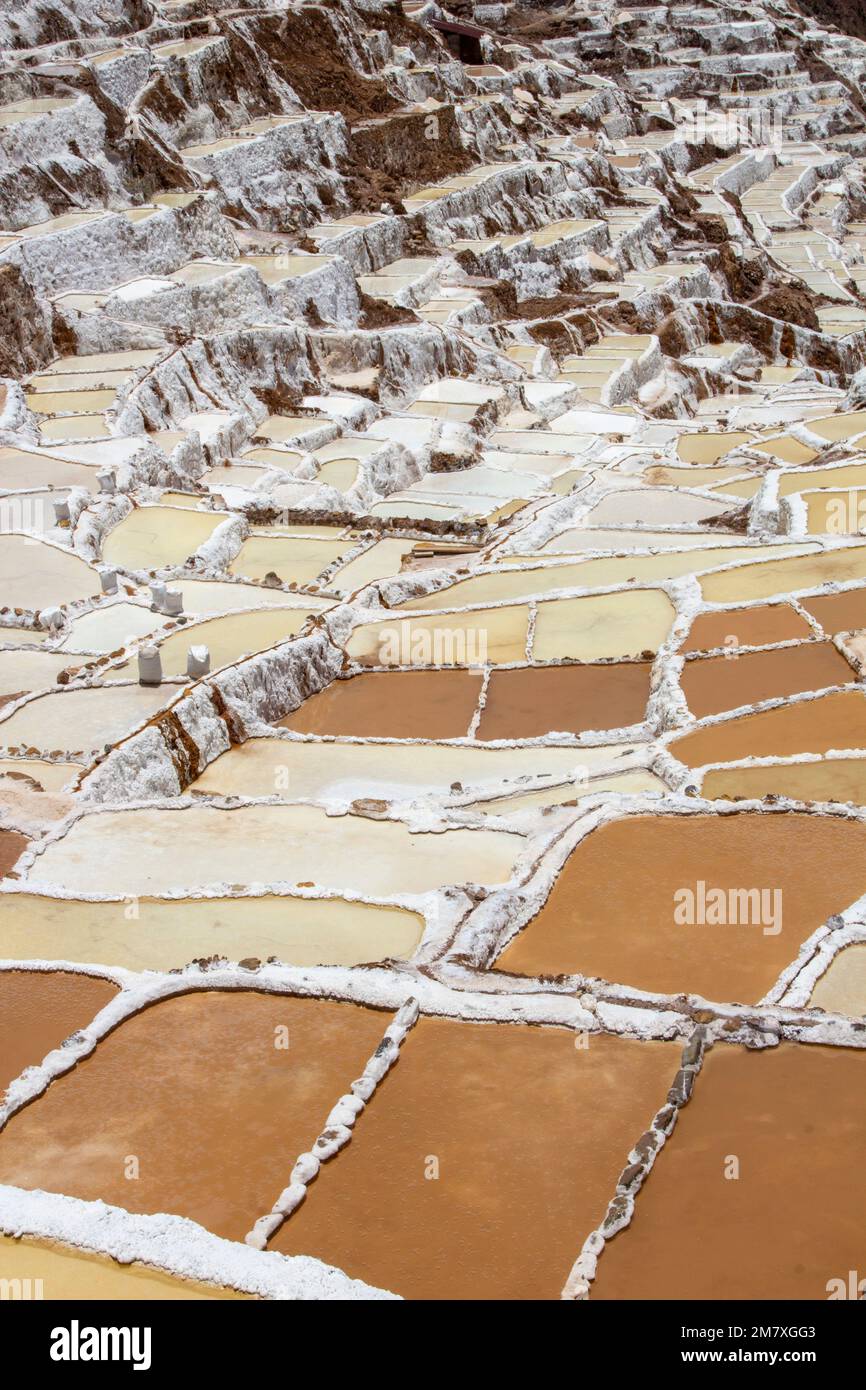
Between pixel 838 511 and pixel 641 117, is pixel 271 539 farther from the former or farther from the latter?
pixel 641 117

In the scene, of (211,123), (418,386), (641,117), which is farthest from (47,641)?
(641,117)

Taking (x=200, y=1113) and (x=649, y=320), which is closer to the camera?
(x=200, y=1113)

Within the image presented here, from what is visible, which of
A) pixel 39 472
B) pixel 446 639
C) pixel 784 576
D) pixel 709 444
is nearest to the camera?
pixel 446 639

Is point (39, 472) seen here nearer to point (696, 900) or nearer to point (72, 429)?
point (72, 429)

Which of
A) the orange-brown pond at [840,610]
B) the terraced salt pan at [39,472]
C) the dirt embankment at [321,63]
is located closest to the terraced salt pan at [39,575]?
the terraced salt pan at [39,472]

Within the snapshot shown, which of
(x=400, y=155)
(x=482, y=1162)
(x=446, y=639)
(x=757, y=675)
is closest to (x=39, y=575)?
(x=446, y=639)

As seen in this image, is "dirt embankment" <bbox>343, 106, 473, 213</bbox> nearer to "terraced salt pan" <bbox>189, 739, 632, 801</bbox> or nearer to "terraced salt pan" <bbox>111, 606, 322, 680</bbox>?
"terraced salt pan" <bbox>111, 606, 322, 680</bbox>
